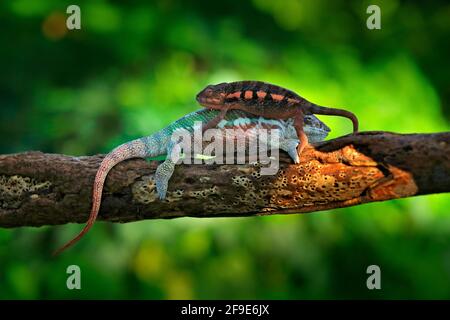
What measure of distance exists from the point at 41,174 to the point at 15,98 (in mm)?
1907

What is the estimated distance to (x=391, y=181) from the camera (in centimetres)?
181

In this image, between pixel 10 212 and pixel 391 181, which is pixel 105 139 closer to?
pixel 10 212

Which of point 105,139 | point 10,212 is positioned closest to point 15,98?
point 105,139

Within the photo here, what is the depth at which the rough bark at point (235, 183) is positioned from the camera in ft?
5.89

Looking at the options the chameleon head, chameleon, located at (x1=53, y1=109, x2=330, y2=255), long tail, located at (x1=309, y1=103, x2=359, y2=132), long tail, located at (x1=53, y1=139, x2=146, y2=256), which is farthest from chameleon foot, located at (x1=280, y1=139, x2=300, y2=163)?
long tail, located at (x1=53, y1=139, x2=146, y2=256)

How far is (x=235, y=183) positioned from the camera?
1.90m

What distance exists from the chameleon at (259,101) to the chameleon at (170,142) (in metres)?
0.03

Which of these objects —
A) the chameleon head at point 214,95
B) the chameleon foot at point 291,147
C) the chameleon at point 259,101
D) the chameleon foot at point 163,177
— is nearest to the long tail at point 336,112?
the chameleon at point 259,101

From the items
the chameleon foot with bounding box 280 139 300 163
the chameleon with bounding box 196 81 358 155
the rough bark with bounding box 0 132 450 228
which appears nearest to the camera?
the rough bark with bounding box 0 132 450 228

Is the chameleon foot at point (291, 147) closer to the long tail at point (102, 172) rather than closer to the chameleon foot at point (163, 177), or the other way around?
the chameleon foot at point (163, 177)

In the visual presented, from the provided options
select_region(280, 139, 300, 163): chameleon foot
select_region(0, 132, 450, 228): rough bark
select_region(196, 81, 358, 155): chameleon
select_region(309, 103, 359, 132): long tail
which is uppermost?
select_region(196, 81, 358, 155): chameleon

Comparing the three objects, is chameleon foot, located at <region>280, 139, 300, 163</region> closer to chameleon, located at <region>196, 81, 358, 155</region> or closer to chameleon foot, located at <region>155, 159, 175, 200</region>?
chameleon, located at <region>196, 81, 358, 155</region>

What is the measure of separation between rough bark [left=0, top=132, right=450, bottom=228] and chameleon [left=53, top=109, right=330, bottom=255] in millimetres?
29

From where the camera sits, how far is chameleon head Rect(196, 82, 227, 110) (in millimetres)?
2064
